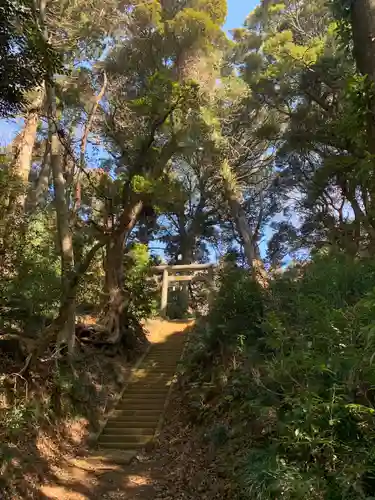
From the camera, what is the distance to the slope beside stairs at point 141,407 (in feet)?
23.5

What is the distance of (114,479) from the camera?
573 centimetres

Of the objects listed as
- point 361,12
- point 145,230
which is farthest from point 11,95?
point 145,230

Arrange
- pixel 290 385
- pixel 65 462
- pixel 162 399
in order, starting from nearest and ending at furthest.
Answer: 1. pixel 290 385
2. pixel 65 462
3. pixel 162 399

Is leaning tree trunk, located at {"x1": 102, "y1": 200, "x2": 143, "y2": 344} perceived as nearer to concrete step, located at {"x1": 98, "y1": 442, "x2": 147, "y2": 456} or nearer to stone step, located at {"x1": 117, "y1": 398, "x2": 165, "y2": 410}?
stone step, located at {"x1": 117, "y1": 398, "x2": 165, "y2": 410}

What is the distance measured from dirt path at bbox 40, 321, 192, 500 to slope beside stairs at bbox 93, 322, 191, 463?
0.30 m

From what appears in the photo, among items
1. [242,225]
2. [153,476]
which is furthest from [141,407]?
[242,225]

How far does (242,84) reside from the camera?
1502 cm

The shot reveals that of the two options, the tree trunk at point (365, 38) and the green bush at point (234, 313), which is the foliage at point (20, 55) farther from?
the green bush at point (234, 313)

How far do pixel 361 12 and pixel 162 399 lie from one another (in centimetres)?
693

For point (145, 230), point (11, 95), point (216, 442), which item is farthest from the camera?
point (145, 230)

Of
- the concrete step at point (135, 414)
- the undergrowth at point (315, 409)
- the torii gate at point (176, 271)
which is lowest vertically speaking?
the concrete step at point (135, 414)

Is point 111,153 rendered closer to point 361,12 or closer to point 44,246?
point 44,246

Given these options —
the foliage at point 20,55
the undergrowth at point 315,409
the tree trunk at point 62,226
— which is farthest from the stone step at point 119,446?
the foliage at point 20,55

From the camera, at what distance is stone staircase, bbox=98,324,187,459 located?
23.8ft
